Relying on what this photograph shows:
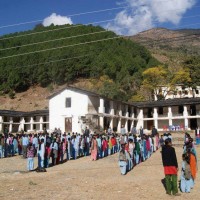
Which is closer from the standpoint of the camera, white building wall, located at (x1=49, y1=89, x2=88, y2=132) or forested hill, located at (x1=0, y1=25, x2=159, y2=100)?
white building wall, located at (x1=49, y1=89, x2=88, y2=132)

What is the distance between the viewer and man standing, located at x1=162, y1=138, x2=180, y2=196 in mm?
10422

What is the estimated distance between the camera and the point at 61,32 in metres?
112

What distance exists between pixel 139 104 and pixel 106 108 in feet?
25.7

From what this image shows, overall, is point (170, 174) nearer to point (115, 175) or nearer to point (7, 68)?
point (115, 175)

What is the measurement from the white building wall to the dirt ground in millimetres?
25488

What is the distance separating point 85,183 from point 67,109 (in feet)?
107

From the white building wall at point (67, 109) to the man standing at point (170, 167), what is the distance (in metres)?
33.3

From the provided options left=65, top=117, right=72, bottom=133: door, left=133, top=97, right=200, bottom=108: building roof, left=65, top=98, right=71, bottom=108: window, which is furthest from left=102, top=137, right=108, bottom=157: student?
left=133, top=97, right=200, bottom=108: building roof

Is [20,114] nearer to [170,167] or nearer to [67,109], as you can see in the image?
[67,109]

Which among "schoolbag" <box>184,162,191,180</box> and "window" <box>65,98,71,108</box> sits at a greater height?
"window" <box>65,98,71,108</box>

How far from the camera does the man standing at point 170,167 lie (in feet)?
34.2

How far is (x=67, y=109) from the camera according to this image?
4525 centimetres

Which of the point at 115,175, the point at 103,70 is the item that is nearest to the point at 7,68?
the point at 103,70

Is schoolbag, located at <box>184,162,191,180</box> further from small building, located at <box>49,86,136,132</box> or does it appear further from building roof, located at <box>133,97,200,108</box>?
building roof, located at <box>133,97,200,108</box>
